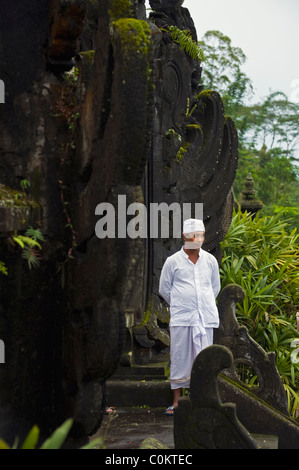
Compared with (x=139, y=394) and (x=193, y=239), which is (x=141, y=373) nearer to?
(x=139, y=394)

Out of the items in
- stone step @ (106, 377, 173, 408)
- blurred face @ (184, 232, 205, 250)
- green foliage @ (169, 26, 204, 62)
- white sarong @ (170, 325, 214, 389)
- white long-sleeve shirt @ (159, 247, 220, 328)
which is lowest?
stone step @ (106, 377, 173, 408)

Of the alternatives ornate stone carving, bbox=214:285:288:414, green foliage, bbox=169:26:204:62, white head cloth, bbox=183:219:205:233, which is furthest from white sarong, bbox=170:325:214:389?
green foliage, bbox=169:26:204:62

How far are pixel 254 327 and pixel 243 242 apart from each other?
1.63m

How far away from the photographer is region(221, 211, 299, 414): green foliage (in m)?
9.05

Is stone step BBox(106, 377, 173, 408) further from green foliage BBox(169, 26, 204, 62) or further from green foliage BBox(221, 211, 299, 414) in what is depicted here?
green foliage BBox(169, 26, 204, 62)

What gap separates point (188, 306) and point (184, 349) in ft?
1.13

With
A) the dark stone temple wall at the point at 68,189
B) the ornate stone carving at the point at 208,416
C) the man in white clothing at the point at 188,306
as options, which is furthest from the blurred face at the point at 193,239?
the dark stone temple wall at the point at 68,189

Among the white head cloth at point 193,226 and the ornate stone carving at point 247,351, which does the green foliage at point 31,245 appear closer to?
the white head cloth at point 193,226

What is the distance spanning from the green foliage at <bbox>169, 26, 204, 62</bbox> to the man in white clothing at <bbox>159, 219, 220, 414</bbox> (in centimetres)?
297

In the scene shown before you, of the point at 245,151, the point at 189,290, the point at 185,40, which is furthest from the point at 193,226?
the point at 245,151

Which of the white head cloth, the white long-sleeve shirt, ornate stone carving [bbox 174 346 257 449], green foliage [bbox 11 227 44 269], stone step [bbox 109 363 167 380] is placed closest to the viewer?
green foliage [bbox 11 227 44 269]

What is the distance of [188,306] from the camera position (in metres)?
6.29

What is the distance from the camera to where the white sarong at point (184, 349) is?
624cm
